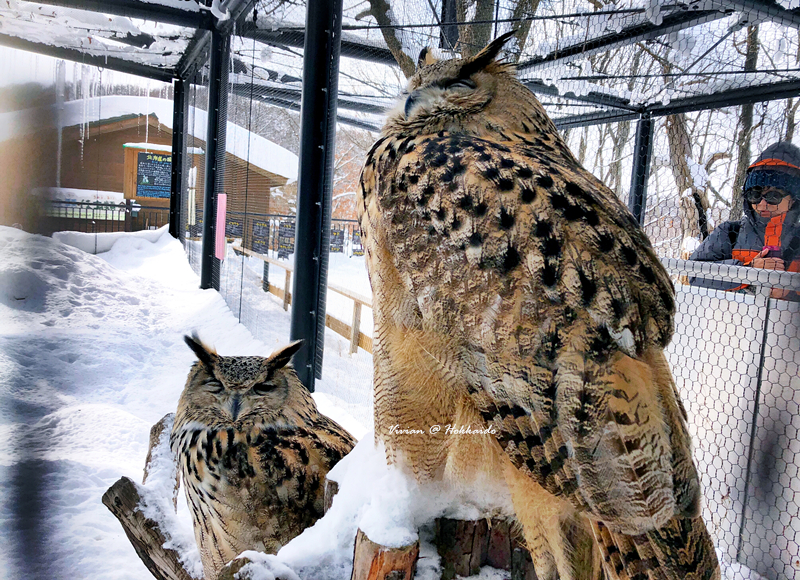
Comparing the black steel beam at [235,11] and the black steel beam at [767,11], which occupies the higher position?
the black steel beam at [235,11]

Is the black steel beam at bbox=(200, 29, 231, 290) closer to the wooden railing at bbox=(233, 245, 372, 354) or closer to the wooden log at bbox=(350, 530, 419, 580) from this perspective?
the wooden railing at bbox=(233, 245, 372, 354)

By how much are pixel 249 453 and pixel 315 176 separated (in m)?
1.67

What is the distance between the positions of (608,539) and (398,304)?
0.56m

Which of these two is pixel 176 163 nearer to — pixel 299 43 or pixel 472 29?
pixel 299 43

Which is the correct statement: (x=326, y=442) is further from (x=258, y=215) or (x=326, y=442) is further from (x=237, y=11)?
(x=237, y=11)

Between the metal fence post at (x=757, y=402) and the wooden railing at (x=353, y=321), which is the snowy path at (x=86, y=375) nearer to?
the wooden railing at (x=353, y=321)

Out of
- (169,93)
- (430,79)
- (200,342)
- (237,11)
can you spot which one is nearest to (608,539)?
(430,79)

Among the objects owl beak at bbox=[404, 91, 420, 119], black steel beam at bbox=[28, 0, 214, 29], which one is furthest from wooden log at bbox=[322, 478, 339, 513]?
black steel beam at bbox=[28, 0, 214, 29]

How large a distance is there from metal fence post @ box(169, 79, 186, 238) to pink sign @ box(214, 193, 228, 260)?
0.45m

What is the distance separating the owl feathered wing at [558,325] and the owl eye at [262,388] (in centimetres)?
97

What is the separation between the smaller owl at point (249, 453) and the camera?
4.96 ft

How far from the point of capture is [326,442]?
5.49 ft

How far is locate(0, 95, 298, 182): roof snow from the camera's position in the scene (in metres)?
0.44

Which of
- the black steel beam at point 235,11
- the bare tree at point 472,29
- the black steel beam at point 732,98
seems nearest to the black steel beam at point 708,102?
the black steel beam at point 732,98
